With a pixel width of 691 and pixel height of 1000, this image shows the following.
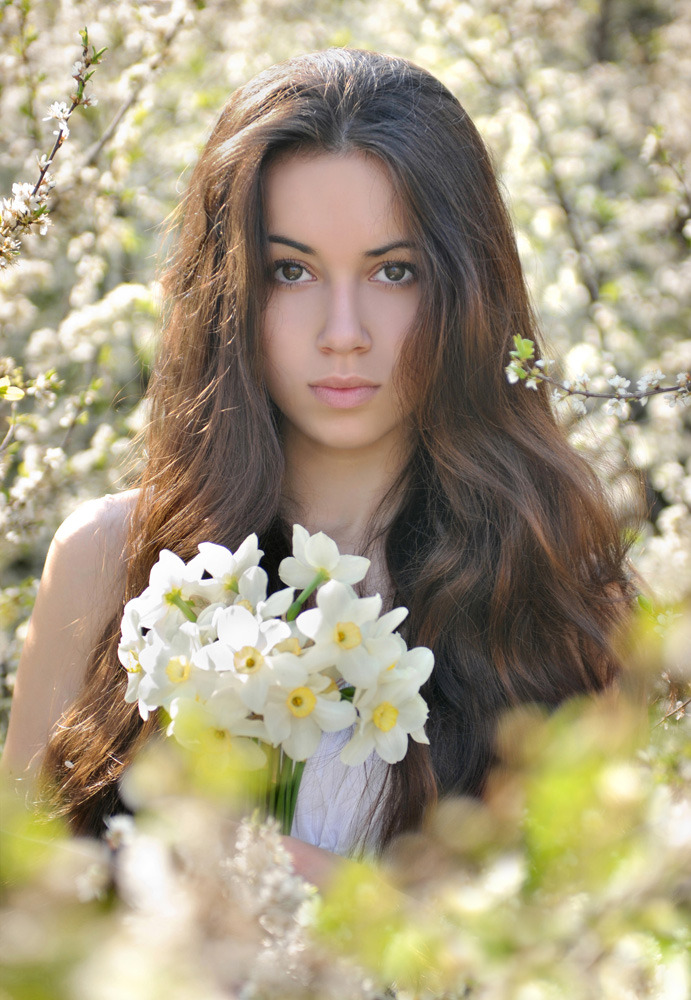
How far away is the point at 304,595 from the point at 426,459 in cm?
81

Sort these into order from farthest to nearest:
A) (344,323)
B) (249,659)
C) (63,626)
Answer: (63,626)
(344,323)
(249,659)

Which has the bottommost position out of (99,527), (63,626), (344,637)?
(63,626)

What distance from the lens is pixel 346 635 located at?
821mm

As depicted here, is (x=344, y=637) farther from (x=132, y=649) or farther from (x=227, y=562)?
(x=132, y=649)

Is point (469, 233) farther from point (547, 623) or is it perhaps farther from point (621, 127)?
point (621, 127)

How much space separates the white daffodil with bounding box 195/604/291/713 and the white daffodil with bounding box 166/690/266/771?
18 millimetres

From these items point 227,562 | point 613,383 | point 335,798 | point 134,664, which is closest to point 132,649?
point 134,664

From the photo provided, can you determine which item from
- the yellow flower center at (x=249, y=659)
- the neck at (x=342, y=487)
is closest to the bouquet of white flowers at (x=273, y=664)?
the yellow flower center at (x=249, y=659)

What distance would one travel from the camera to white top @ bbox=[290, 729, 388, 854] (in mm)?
1395

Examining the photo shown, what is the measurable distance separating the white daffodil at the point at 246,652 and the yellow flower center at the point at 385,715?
0.12 m

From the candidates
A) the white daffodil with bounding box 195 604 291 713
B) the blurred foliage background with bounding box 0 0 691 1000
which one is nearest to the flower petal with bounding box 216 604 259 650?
the white daffodil with bounding box 195 604 291 713

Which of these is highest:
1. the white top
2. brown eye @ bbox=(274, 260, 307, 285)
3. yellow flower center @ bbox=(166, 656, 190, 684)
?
brown eye @ bbox=(274, 260, 307, 285)

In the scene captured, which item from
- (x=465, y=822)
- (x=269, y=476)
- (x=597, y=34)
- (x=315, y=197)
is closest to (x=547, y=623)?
(x=269, y=476)

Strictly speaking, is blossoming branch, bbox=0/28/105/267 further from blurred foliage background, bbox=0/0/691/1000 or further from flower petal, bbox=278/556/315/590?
flower petal, bbox=278/556/315/590
